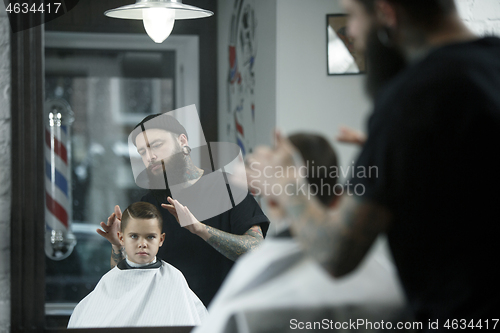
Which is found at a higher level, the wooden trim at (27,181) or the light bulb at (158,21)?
the light bulb at (158,21)

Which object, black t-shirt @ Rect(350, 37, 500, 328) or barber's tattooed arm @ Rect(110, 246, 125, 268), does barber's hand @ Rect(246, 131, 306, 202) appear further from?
barber's tattooed arm @ Rect(110, 246, 125, 268)

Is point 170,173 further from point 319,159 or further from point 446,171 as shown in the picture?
point 446,171

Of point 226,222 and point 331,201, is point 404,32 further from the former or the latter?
point 226,222

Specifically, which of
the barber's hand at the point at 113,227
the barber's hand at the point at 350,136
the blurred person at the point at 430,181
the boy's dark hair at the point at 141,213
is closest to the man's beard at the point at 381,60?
the blurred person at the point at 430,181

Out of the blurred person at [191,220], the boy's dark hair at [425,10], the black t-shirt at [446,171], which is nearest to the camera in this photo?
the black t-shirt at [446,171]

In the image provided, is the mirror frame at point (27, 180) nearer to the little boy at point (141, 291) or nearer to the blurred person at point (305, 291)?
the little boy at point (141, 291)

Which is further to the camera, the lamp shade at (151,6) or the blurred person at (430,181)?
the lamp shade at (151,6)

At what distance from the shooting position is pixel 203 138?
159cm

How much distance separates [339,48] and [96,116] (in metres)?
1.13

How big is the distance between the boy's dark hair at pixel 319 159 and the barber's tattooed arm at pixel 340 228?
8 cm

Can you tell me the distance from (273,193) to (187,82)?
85 cm

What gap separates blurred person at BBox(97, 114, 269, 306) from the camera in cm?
152

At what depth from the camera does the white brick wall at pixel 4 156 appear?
1.47 metres

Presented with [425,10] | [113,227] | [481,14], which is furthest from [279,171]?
[481,14]
